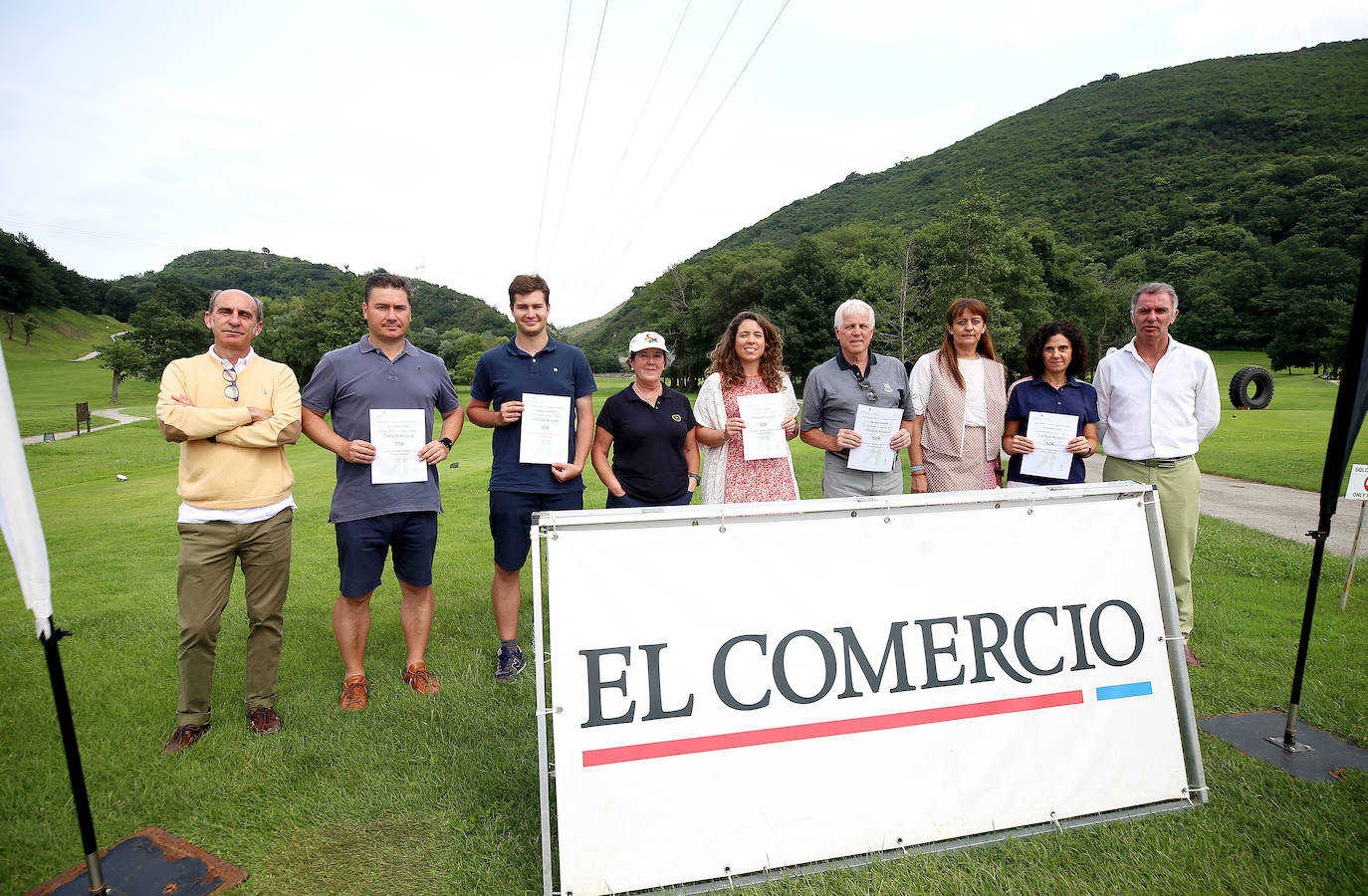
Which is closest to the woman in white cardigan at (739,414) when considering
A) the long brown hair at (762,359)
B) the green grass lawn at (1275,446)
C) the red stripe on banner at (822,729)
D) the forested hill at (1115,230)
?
the long brown hair at (762,359)

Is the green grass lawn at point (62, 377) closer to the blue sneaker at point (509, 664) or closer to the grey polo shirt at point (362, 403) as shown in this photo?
the grey polo shirt at point (362, 403)

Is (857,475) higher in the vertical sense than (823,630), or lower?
higher

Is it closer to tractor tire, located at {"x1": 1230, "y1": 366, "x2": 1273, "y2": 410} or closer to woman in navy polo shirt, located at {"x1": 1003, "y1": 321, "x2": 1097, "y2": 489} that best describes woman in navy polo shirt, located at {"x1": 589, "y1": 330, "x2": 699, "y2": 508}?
woman in navy polo shirt, located at {"x1": 1003, "y1": 321, "x2": 1097, "y2": 489}

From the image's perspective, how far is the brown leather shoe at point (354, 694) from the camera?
12.6 feet

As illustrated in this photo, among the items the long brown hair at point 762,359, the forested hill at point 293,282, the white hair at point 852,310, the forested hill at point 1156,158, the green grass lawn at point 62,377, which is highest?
the forested hill at point 1156,158

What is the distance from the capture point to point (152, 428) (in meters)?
30.0

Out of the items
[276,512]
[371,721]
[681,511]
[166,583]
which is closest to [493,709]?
[371,721]

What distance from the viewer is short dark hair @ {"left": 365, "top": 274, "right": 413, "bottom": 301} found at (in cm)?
384

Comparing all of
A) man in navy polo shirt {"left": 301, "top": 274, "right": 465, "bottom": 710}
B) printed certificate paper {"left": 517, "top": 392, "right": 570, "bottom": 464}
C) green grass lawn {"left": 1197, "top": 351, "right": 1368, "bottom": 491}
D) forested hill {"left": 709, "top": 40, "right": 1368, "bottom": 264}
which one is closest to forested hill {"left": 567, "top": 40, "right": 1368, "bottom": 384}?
A: forested hill {"left": 709, "top": 40, "right": 1368, "bottom": 264}

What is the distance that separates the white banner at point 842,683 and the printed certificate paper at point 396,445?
1.79 meters

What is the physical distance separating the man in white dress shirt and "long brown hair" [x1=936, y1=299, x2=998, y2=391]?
913 millimetres

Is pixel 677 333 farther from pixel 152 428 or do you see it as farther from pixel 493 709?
pixel 493 709

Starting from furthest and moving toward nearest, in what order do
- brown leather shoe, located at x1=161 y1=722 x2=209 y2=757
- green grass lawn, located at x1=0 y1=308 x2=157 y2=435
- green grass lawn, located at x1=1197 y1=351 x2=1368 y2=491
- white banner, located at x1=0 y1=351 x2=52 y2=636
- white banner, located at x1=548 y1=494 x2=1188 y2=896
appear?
green grass lawn, located at x1=0 y1=308 x2=157 y2=435
green grass lawn, located at x1=1197 y1=351 x2=1368 y2=491
brown leather shoe, located at x1=161 y1=722 x2=209 y2=757
white banner, located at x1=548 y1=494 x2=1188 y2=896
white banner, located at x1=0 y1=351 x2=52 y2=636

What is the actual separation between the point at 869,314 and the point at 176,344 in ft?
245
